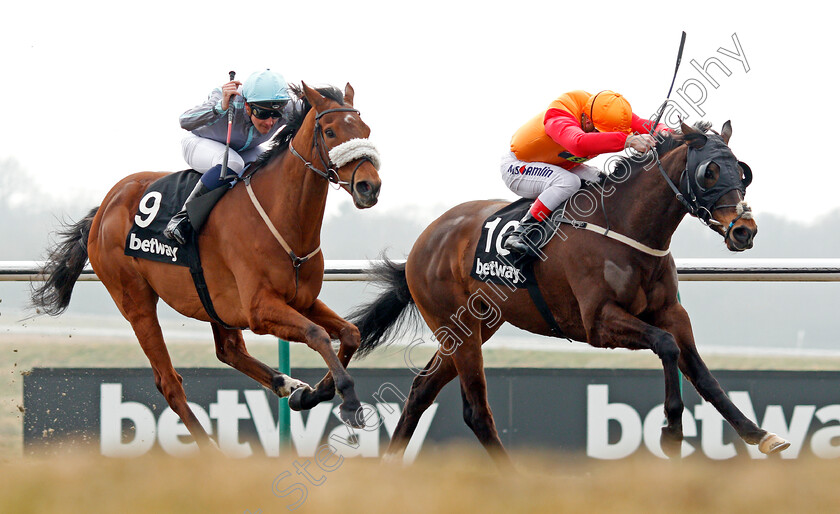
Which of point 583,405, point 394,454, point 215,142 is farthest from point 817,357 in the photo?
point 215,142

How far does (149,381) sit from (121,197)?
51.9 inches

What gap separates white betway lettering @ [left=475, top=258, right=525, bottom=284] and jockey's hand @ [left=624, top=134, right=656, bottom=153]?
32.6 inches

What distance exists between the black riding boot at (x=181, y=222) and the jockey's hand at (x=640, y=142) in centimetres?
192

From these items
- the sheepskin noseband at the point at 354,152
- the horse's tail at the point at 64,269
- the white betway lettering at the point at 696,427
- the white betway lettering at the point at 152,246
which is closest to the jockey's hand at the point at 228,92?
the white betway lettering at the point at 152,246

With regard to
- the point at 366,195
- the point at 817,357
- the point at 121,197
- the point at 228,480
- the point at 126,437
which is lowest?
the point at 817,357

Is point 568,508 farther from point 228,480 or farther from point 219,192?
point 219,192

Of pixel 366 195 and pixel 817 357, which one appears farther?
pixel 817 357

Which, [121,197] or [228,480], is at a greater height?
[121,197]

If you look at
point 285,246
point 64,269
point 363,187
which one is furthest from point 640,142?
point 64,269

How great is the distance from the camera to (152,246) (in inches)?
178

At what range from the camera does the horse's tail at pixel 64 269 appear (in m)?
5.09

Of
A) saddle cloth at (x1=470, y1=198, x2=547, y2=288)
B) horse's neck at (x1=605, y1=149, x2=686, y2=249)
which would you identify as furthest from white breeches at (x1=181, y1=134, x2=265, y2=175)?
horse's neck at (x1=605, y1=149, x2=686, y2=249)

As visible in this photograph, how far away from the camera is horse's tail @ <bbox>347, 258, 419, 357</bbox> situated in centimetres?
536

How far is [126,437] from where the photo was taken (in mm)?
5582
